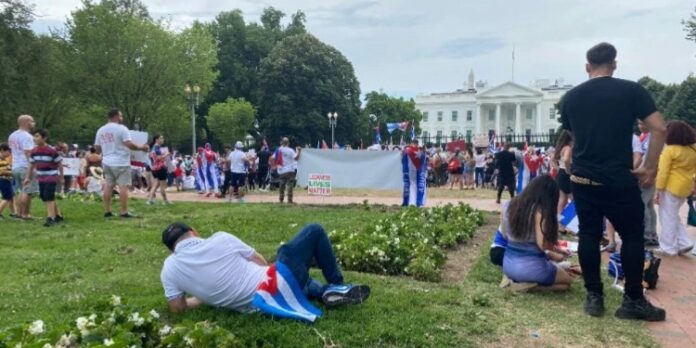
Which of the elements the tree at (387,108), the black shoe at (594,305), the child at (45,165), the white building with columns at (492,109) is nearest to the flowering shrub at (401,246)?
the black shoe at (594,305)

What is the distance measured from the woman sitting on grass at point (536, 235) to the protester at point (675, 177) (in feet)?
9.91

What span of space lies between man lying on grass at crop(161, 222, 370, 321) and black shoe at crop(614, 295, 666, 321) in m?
2.61

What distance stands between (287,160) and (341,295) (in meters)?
10.8

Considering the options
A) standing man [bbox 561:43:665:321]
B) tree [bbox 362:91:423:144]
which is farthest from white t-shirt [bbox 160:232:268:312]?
tree [bbox 362:91:423:144]

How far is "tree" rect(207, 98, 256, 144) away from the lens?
179 feet

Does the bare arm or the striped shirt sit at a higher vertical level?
the striped shirt

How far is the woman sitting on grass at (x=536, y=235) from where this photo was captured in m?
6.04

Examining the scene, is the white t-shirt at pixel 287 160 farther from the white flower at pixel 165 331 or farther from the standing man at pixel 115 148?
the white flower at pixel 165 331

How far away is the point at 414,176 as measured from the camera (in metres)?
15.0

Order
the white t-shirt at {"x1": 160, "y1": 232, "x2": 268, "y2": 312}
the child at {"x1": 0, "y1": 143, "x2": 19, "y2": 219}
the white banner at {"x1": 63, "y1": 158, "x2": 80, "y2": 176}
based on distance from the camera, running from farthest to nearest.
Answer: the white banner at {"x1": 63, "y1": 158, "x2": 80, "y2": 176}, the child at {"x1": 0, "y1": 143, "x2": 19, "y2": 219}, the white t-shirt at {"x1": 160, "y1": 232, "x2": 268, "y2": 312}

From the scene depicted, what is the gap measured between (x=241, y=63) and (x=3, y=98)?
1483 inches

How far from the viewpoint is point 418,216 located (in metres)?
10.6

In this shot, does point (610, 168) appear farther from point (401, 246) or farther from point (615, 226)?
point (401, 246)

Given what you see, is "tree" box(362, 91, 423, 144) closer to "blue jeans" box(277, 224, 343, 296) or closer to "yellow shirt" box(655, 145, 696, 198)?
"yellow shirt" box(655, 145, 696, 198)
